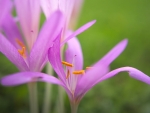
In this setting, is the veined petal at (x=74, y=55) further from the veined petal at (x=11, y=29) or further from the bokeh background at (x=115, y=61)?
the bokeh background at (x=115, y=61)

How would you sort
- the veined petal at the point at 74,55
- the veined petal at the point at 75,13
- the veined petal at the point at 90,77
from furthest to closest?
the veined petal at the point at 75,13 < the veined petal at the point at 74,55 < the veined petal at the point at 90,77

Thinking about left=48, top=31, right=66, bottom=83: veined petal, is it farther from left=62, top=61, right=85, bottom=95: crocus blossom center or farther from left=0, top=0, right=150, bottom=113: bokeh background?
left=0, top=0, right=150, bottom=113: bokeh background

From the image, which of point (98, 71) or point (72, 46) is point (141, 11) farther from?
point (98, 71)

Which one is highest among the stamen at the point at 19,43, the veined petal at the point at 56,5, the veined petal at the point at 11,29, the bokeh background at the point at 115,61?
the veined petal at the point at 56,5

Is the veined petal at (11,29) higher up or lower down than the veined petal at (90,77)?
higher up

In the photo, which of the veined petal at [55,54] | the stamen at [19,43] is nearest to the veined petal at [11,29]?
the stamen at [19,43]

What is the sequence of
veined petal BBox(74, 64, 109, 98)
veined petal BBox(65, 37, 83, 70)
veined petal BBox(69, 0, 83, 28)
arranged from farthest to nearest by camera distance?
veined petal BBox(69, 0, 83, 28), veined petal BBox(65, 37, 83, 70), veined petal BBox(74, 64, 109, 98)

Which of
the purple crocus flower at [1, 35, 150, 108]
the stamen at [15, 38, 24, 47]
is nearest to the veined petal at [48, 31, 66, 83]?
the purple crocus flower at [1, 35, 150, 108]

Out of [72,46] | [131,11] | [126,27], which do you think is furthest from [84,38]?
[72,46]
